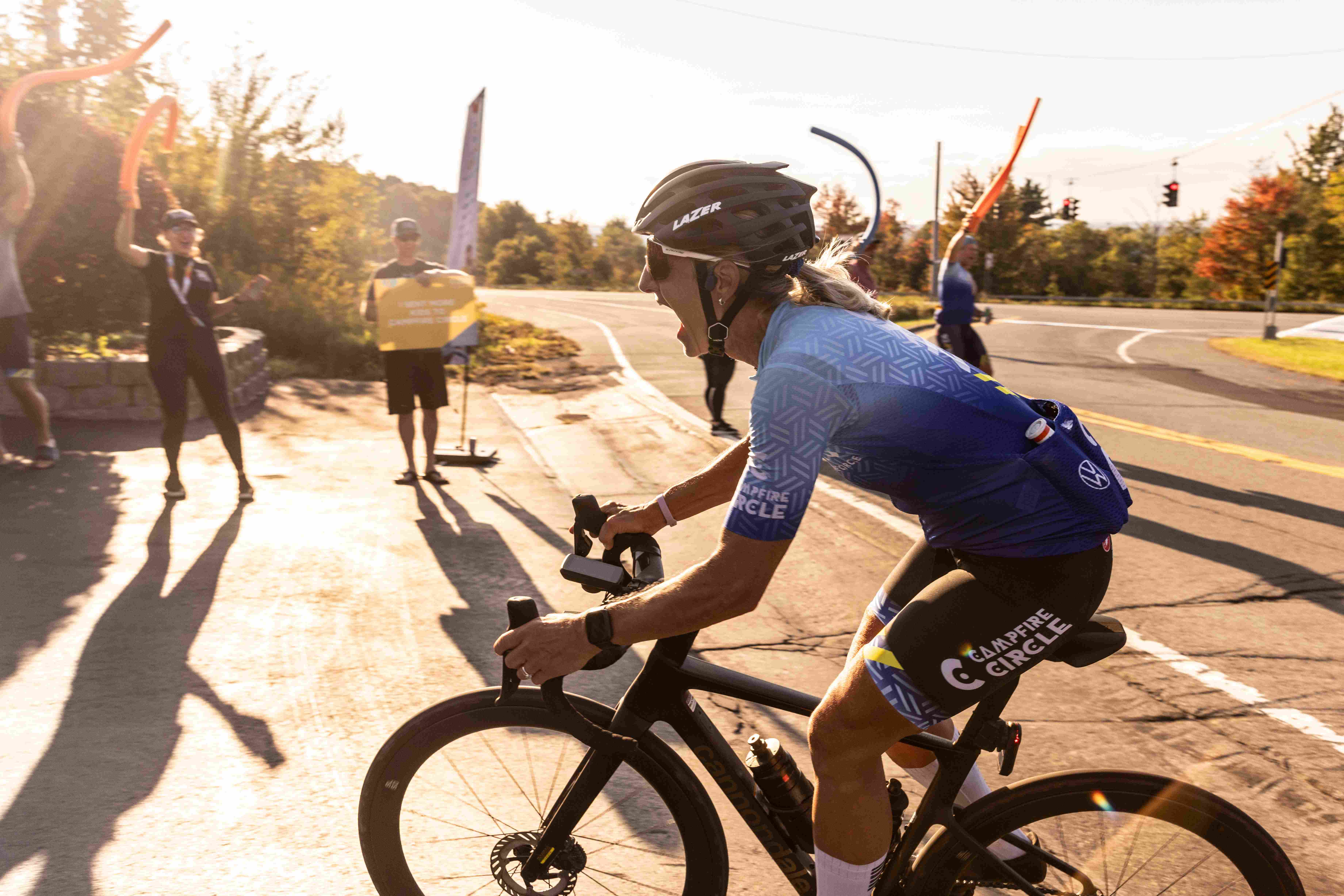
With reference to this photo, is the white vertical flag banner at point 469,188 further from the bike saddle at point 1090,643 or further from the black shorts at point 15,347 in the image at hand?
the bike saddle at point 1090,643

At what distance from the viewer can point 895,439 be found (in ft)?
6.64

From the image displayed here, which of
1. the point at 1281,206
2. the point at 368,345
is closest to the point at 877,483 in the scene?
the point at 368,345

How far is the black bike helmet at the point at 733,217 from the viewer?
7.14 ft

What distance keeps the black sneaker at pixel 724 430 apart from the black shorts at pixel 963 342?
6.98ft

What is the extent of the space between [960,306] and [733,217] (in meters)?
7.07

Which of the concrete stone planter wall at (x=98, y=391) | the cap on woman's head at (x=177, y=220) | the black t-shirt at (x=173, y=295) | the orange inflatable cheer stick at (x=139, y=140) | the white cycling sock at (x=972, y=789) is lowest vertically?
the white cycling sock at (x=972, y=789)

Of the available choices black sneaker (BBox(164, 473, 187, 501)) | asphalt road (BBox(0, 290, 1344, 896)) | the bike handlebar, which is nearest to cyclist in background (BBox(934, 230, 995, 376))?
asphalt road (BBox(0, 290, 1344, 896))

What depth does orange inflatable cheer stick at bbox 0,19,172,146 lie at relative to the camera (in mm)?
8031

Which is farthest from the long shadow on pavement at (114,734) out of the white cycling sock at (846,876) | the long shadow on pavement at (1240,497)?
the long shadow on pavement at (1240,497)

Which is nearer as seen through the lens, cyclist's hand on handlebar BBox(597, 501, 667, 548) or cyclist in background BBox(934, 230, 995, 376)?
cyclist's hand on handlebar BBox(597, 501, 667, 548)

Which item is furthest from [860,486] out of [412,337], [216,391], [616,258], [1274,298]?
[616,258]

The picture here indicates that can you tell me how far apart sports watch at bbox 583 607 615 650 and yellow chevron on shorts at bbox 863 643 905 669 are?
0.54 meters

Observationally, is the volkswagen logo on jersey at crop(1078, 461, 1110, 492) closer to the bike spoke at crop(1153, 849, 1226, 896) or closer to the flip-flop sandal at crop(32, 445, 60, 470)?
the bike spoke at crop(1153, 849, 1226, 896)

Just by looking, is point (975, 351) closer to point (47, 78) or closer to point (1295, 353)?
point (47, 78)
